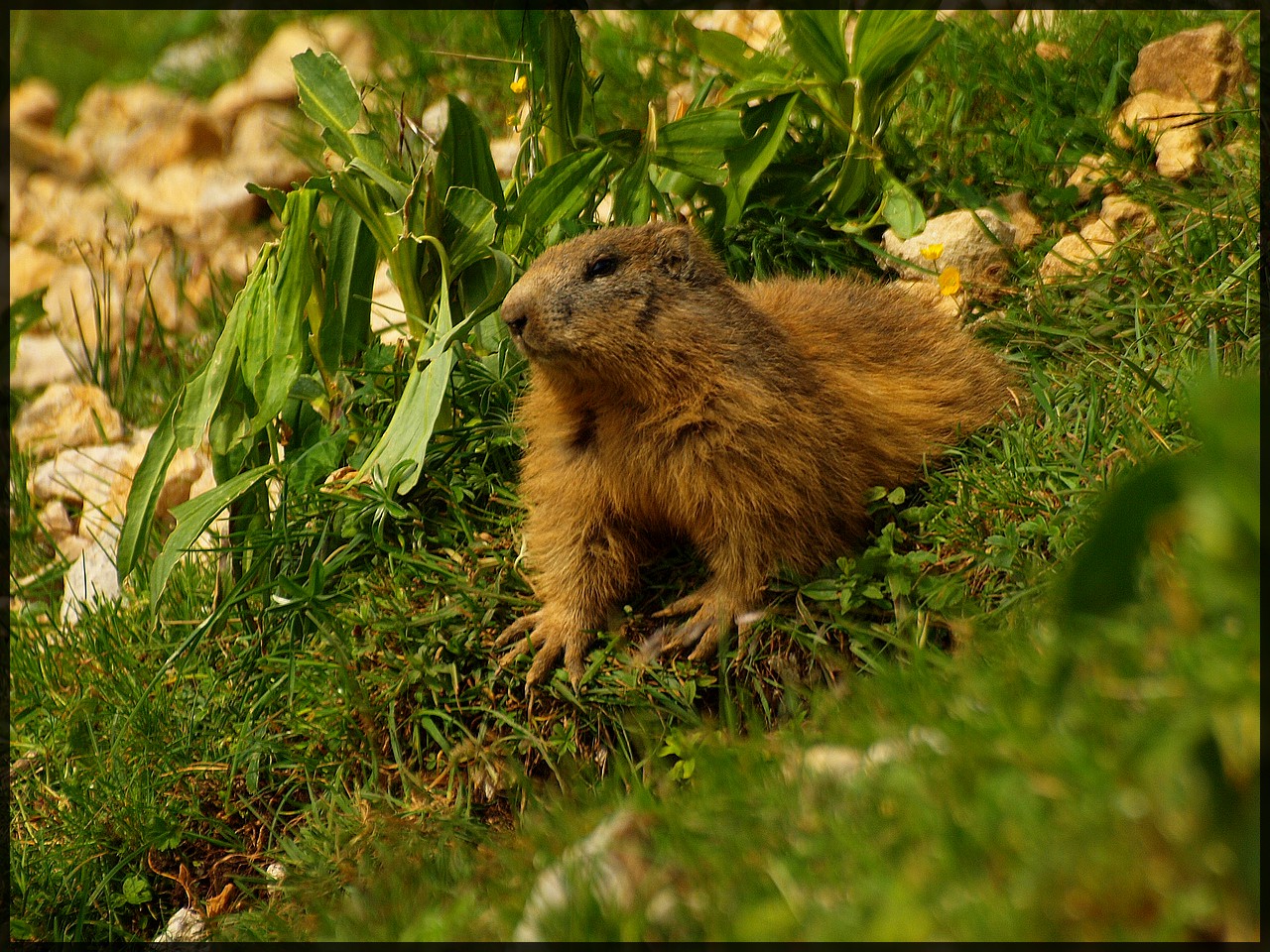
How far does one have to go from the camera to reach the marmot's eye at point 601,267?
399 centimetres

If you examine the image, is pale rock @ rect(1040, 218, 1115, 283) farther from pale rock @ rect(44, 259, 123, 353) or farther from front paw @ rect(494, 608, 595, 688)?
pale rock @ rect(44, 259, 123, 353)

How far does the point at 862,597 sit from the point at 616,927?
197cm

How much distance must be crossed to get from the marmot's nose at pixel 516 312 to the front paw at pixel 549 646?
96cm

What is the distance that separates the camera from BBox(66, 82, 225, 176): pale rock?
8.06 metres

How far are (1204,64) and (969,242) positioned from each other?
117 cm

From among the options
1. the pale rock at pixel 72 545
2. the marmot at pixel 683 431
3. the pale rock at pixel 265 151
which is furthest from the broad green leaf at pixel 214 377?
the pale rock at pixel 265 151

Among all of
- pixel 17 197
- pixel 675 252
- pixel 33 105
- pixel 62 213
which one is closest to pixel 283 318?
pixel 675 252

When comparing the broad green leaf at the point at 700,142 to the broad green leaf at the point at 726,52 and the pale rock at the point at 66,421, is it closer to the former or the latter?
the broad green leaf at the point at 726,52

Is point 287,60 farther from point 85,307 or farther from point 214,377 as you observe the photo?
point 214,377

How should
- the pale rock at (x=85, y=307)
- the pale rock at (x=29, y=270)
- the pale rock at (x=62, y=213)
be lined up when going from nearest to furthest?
the pale rock at (x=85, y=307) < the pale rock at (x=29, y=270) < the pale rock at (x=62, y=213)

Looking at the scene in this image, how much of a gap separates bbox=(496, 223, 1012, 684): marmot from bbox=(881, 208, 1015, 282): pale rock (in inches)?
31.8

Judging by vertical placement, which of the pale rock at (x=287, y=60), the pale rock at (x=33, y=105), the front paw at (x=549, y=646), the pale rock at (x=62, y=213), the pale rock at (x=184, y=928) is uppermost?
the pale rock at (x=33, y=105)

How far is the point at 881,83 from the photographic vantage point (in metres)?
4.87

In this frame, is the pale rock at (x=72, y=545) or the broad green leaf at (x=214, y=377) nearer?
the broad green leaf at (x=214, y=377)
